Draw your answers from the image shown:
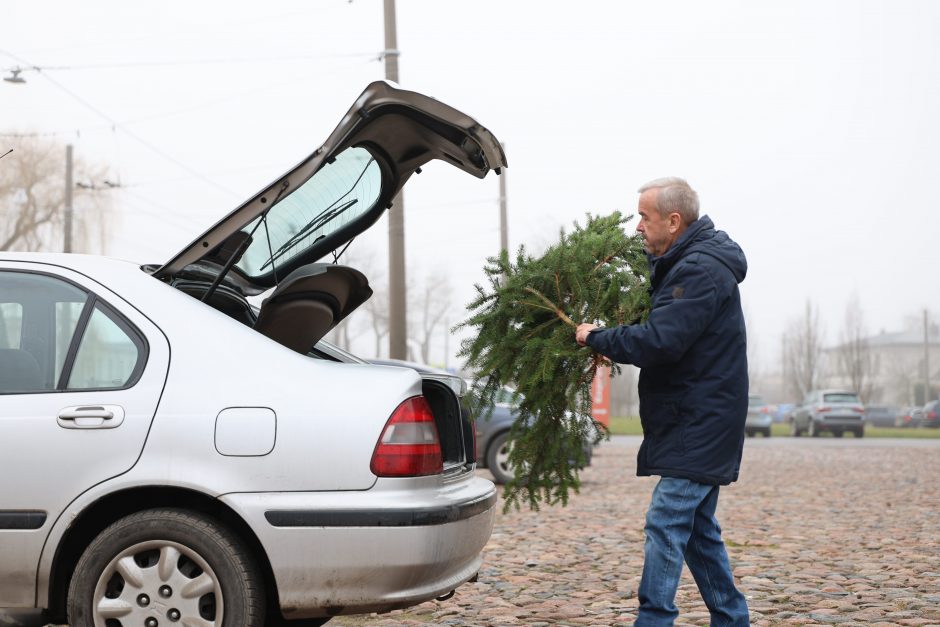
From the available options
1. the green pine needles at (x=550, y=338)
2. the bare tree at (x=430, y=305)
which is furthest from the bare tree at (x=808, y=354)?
the green pine needles at (x=550, y=338)

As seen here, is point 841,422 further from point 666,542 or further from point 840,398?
point 666,542

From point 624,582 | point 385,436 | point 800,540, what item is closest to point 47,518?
point 385,436

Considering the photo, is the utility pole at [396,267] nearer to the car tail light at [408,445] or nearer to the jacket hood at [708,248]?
the jacket hood at [708,248]

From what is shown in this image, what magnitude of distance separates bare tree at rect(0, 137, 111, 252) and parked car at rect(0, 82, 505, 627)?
31826 mm

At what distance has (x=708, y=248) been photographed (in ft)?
13.2

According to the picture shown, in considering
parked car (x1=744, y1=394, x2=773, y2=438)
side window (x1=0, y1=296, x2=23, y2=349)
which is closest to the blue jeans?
side window (x1=0, y1=296, x2=23, y2=349)

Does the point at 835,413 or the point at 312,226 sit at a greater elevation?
the point at 312,226

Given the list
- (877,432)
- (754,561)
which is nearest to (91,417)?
(754,561)

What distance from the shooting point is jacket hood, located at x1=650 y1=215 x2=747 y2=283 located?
402 centimetres

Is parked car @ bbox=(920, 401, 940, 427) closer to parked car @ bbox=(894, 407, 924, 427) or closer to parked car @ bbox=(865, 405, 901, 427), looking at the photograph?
parked car @ bbox=(894, 407, 924, 427)

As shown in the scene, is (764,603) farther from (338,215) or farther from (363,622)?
(338,215)

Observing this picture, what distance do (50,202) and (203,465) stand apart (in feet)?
114

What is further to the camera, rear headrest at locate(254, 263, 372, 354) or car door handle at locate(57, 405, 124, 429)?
rear headrest at locate(254, 263, 372, 354)

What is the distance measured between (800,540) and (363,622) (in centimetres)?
430
